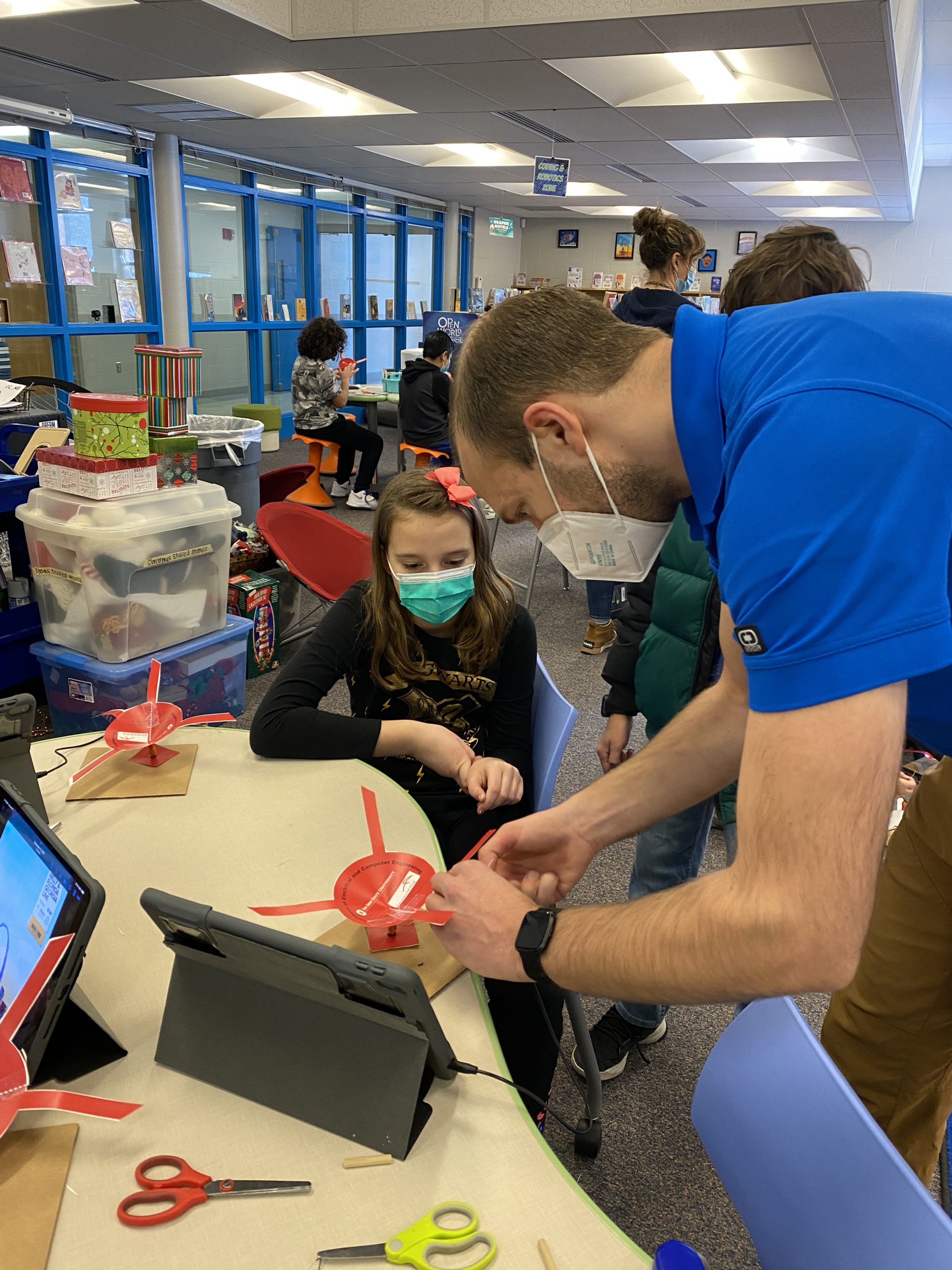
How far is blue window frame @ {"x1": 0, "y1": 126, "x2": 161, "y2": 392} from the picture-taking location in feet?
20.7

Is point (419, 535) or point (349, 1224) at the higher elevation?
point (419, 535)

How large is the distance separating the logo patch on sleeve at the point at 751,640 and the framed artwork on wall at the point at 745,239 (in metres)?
12.4

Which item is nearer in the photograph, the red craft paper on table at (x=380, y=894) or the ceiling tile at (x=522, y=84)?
the red craft paper on table at (x=380, y=894)

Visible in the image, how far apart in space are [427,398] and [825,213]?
24.5 ft

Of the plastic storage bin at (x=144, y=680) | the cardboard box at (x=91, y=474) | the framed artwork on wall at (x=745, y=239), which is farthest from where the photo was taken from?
the framed artwork on wall at (x=745, y=239)

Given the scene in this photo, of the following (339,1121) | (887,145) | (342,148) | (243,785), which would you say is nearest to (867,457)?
(339,1121)

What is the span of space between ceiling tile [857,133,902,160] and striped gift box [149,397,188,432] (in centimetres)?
529

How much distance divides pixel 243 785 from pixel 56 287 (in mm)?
6373

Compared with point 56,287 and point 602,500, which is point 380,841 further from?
point 56,287

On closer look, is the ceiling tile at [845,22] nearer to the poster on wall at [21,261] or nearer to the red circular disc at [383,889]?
the red circular disc at [383,889]

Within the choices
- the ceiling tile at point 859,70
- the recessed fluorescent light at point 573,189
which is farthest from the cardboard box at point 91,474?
the recessed fluorescent light at point 573,189

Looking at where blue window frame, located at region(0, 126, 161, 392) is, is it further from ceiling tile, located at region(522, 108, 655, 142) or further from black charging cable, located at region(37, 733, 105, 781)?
black charging cable, located at region(37, 733, 105, 781)

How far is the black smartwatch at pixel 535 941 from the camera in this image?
89 centimetres

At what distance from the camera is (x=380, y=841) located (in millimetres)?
1261
